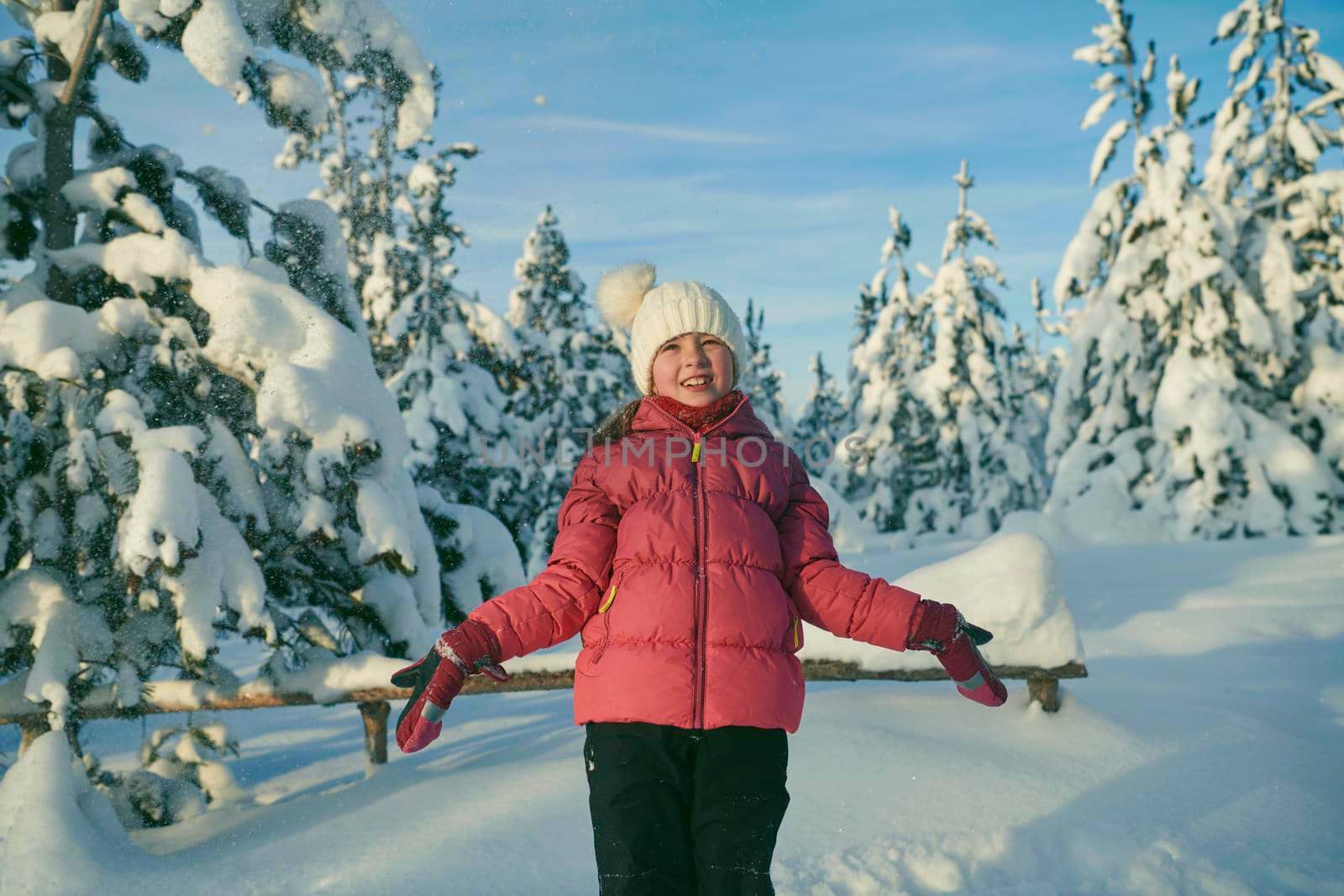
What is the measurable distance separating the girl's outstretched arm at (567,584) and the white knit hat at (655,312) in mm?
430

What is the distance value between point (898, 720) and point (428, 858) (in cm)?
276

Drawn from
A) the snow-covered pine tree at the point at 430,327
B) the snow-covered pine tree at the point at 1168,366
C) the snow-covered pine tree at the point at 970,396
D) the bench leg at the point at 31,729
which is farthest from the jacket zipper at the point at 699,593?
the snow-covered pine tree at the point at 970,396

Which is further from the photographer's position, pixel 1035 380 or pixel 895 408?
pixel 1035 380

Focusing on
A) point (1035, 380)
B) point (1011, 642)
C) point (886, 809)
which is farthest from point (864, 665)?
point (1035, 380)

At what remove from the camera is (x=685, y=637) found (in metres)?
2.46

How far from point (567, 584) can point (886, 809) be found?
2450 millimetres

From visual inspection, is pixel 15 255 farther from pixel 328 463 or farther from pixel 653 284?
pixel 653 284

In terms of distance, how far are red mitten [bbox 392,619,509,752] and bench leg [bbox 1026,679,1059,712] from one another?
3.95 meters

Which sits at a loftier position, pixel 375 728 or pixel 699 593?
pixel 699 593

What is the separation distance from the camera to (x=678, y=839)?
2471mm

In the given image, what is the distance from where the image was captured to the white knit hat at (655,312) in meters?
2.92

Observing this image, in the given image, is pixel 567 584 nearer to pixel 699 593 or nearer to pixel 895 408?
pixel 699 593

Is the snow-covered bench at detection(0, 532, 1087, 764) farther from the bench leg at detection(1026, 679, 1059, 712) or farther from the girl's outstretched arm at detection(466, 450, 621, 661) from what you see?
the girl's outstretched arm at detection(466, 450, 621, 661)

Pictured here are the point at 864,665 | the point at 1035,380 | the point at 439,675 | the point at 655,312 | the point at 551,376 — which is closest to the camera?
the point at 439,675
